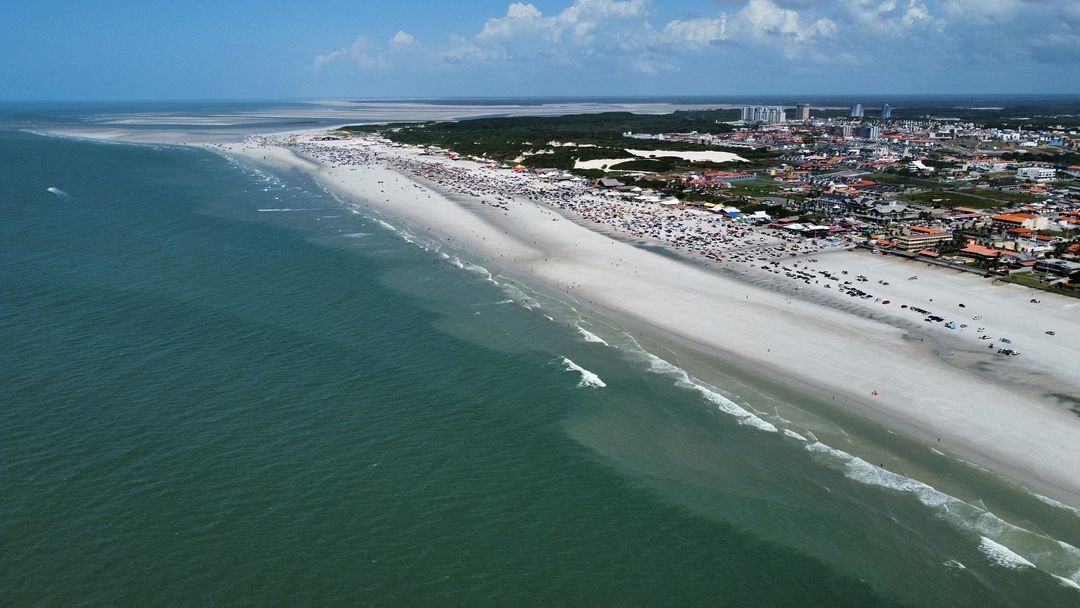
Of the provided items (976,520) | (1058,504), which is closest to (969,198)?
(1058,504)

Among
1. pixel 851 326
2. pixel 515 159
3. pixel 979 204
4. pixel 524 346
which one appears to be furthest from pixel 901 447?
pixel 515 159

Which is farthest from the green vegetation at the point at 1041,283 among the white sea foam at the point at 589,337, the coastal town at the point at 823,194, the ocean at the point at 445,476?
the white sea foam at the point at 589,337

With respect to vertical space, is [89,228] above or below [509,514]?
above

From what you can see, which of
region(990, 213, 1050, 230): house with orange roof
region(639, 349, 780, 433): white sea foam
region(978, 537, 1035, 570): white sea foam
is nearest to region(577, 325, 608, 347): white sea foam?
Result: region(639, 349, 780, 433): white sea foam

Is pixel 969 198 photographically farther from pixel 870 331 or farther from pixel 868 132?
pixel 868 132

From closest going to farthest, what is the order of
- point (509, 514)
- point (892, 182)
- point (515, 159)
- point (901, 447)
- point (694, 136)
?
1. point (509, 514)
2. point (901, 447)
3. point (892, 182)
4. point (515, 159)
5. point (694, 136)

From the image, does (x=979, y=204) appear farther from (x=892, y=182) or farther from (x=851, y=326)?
(x=851, y=326)
